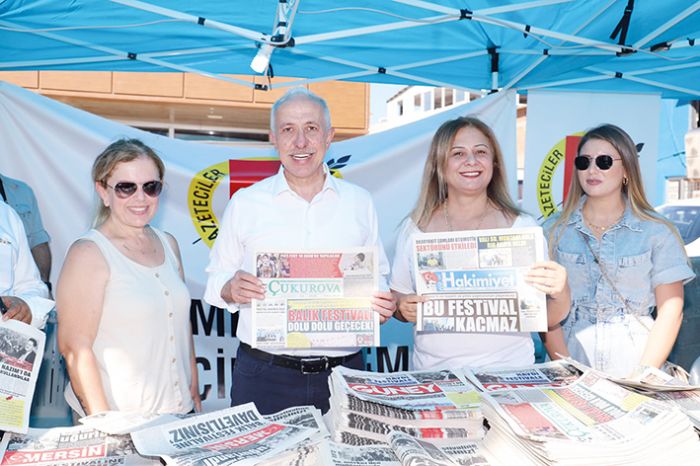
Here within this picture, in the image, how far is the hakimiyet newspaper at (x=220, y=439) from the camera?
137 cm

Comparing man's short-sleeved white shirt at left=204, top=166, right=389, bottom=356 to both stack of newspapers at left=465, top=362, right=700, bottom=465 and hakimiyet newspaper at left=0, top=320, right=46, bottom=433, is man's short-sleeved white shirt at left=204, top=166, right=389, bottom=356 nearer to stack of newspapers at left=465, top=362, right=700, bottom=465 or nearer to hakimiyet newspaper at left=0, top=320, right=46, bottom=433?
hakimiyet newspaper at left=0, top=320, right=46, bottom=433

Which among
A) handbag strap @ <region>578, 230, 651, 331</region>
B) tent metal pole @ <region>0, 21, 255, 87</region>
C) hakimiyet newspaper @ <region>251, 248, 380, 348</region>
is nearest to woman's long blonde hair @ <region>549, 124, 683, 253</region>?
handbag strap @ <region>578, 230, 651, 331</region>

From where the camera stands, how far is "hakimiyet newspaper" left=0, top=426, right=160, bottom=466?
143 cm

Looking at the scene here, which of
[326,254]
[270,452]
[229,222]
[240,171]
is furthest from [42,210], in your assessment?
[270,452]

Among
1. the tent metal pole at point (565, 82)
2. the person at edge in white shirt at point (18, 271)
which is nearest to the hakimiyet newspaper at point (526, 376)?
the person at edge in white shirt at point (18, 271)

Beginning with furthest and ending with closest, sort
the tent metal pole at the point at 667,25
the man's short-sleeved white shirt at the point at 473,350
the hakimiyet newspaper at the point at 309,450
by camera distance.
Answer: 1. the tent metal pole at the point at 667,25
2. the man's short-sleeved white shirt at the point at 473,350
3. the hakimiyet newspaper at the point at 309,450

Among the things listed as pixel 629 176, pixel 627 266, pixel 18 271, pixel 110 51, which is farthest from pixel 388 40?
pixel 18 271

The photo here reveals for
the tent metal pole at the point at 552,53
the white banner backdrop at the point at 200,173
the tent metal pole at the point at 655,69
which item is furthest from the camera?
the tent metal pole at the point at 655,69

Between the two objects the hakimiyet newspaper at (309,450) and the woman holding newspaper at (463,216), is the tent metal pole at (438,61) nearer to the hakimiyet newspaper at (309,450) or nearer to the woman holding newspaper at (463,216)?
the woman holding newspaper at (463,216)

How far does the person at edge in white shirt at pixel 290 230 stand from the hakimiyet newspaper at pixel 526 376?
72 cm

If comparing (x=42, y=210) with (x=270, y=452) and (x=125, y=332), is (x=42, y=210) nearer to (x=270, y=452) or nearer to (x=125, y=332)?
(x=125, y=332)

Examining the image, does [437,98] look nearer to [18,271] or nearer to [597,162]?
[597,162]

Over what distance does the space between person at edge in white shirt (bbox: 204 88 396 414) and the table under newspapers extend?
2.57 feet

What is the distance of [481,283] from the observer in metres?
2.12
